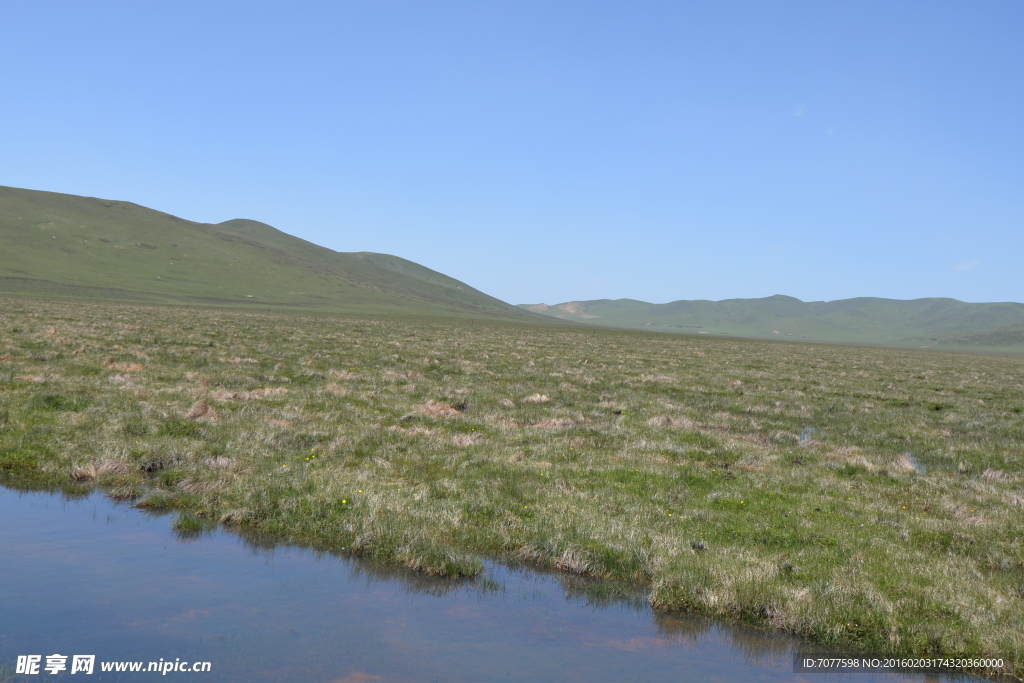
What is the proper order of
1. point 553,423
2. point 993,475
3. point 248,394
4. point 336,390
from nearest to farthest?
point 993,475
point 553,423
point 248,394
point 336,390

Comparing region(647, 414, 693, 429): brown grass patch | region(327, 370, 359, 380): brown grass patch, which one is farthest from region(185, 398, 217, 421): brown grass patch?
region(647, 414, 693, 429): brown grass patch

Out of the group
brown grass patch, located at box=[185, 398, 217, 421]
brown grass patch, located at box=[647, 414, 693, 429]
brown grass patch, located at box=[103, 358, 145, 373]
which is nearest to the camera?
brown grass patch, located at box=[185, 398, 217, 421]

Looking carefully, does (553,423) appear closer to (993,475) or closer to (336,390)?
(336,390)

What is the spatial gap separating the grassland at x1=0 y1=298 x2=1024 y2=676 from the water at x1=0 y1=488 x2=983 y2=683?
0.71m

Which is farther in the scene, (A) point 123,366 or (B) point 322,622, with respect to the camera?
(A) point 123,366

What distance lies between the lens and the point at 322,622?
7.90m

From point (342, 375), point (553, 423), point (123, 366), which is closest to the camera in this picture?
point (553, 423)

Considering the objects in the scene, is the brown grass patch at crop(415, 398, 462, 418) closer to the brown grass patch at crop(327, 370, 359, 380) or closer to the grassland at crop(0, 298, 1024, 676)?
the grassland at crop(0, 298, 1024, 676)

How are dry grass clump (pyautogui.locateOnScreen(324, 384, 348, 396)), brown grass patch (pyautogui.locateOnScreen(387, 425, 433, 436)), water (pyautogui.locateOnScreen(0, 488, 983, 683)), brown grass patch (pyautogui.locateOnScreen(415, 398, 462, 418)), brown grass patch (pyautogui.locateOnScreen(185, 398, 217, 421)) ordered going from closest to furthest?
water (pyautogui.locateOnScreen(0, 488, 983, 683))
brown grass patch (pyautogui.locateOnScreen(185, 398, 217, 421))
brown grass patch (pyautogui.locateOnScreen(387, 425, 433, 436))
brown grass patch (pyautogui.locateOnScreen(415, 398, 462, 418))
dry grass clump (pyautogui.locateOnScreen(324, 384, 348, 396))

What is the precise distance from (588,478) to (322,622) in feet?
26.7

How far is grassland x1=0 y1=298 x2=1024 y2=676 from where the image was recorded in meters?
9.60

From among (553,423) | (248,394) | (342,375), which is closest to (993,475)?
(553,423)

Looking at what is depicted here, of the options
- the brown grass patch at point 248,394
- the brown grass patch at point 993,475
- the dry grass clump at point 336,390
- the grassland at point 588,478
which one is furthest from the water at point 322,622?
the dry grass clump at point 336,390

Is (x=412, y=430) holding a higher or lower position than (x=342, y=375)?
lower
